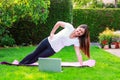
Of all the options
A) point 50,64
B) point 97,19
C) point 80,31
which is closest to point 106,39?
point 97,19

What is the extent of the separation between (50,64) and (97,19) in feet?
45.7

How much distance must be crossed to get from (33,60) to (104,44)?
26.9ft

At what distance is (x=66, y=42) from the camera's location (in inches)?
440

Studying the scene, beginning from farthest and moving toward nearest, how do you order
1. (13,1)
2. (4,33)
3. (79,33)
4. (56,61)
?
(4,33), (13,1), (79,33), (56,61)

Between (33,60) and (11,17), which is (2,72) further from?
(11,17)

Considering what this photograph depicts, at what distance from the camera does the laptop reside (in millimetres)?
9828

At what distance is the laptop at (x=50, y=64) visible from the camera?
387 inches

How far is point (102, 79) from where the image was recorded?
29.5 ft

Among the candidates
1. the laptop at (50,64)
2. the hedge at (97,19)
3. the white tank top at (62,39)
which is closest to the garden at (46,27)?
the hedge at (97,19)

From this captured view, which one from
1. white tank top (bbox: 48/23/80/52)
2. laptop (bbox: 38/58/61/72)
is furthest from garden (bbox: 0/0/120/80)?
white tank top (bbox: 48/23/80/52)

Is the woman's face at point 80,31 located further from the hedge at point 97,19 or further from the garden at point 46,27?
the hedge at point 97,19

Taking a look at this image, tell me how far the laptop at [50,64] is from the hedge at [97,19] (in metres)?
13.2

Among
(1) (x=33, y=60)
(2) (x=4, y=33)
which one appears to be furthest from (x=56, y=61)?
(2) (x=4, y=33)

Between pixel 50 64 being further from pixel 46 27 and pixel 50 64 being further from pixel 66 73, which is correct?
pixel 46 27
